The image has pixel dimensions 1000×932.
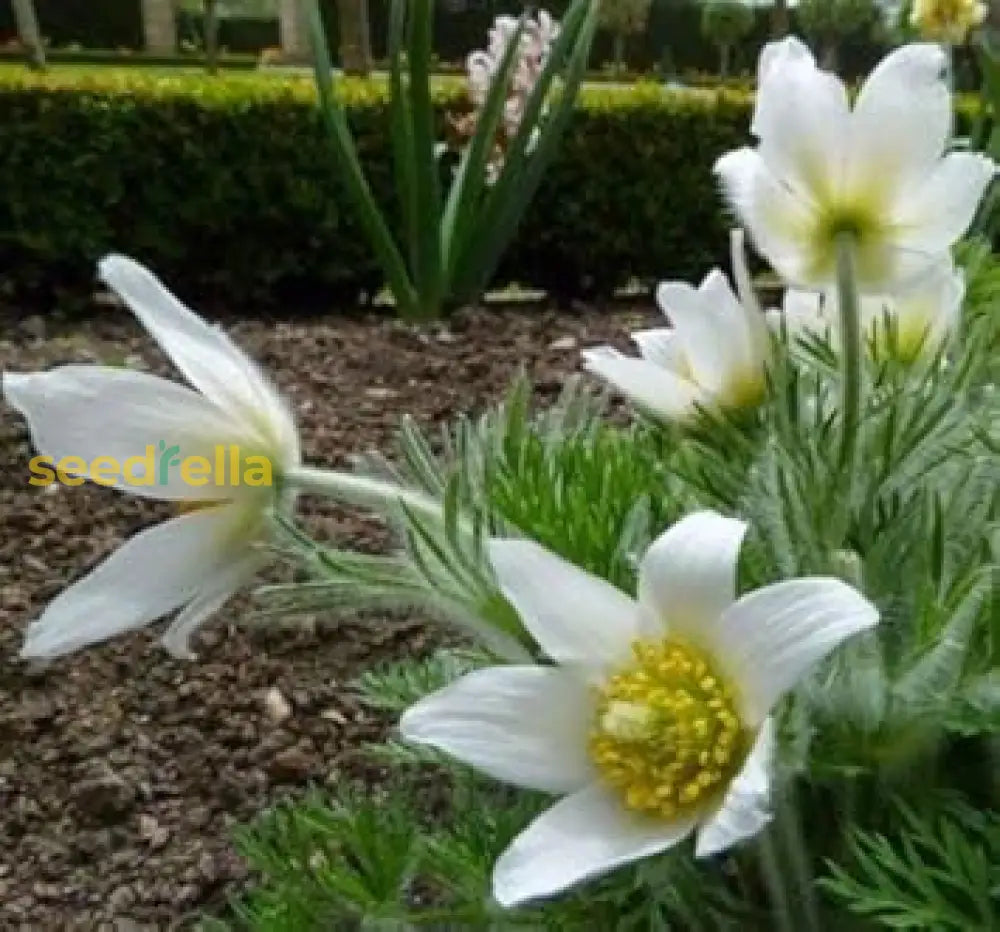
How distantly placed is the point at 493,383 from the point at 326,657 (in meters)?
1.19

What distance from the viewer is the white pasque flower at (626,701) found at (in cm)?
58

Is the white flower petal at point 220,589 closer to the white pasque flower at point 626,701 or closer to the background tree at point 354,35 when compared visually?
the white pasque flower at point 626,701

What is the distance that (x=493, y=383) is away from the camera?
3.53m

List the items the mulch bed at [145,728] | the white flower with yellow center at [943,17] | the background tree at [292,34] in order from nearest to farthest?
the mulch bed at [145,728]
the white flower with yellow center at [943,17]
the background tree at [292,34]

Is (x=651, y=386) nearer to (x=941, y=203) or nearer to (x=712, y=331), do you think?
(x=712, y=331)

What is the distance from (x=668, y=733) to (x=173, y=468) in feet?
0.68

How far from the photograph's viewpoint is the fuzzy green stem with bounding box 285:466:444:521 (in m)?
0.68

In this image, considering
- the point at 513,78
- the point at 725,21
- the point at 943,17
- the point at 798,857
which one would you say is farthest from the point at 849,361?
the point at 725,21

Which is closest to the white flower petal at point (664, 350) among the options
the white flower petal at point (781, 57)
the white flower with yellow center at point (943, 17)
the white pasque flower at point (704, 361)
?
the white pasque flower at point (704, 361)

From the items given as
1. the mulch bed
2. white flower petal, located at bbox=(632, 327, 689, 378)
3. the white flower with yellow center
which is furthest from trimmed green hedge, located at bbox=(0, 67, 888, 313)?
white flower petal, located at bbox=(632, 327, 689, 378)

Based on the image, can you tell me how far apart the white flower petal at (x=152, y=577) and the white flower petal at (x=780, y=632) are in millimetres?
186

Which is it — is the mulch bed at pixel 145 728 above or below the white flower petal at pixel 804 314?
below

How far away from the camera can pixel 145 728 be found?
233cm

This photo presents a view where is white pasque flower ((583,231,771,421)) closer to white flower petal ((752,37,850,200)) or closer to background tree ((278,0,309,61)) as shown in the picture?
white flower petal ((752,37,850,200))
